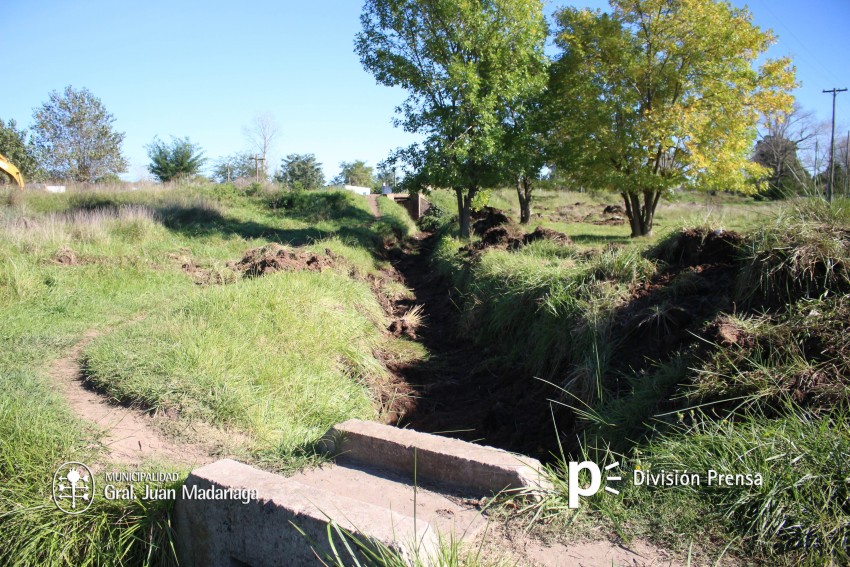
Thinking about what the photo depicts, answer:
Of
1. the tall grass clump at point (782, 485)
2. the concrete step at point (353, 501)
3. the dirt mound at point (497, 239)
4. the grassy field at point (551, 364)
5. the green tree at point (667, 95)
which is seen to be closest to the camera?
the tall grass clump at point (782, 485)

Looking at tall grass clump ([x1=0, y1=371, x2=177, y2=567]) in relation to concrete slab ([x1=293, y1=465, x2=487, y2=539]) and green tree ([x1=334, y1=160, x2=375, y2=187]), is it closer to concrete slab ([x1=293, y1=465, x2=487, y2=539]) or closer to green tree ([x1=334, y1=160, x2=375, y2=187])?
concrete slab ([x1=293, y1=465, x2=487, y2=539])

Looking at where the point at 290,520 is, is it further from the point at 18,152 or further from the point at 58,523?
the point at 18,152

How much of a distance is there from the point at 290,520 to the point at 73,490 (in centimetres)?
144

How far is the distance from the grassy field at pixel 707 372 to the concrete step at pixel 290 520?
0.71 metres

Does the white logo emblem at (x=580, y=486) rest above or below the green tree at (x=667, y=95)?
below

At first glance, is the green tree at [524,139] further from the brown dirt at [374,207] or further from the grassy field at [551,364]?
the brown dirt at [374,207]

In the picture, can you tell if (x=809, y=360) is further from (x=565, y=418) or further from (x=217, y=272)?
(x=217, y=272)

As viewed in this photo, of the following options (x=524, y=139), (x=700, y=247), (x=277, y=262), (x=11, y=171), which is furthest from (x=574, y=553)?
(x=11, y=171)

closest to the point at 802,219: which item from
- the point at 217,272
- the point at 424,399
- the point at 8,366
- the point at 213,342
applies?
the point at 424,399

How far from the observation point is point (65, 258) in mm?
8820

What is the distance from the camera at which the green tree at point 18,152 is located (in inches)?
1538

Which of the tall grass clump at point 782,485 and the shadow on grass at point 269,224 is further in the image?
the shadow on grass at point 269,224

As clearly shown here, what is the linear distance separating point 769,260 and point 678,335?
1.01 metres

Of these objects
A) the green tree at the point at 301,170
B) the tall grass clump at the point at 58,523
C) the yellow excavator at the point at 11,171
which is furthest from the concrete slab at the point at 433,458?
the green tree at the point at 301,170
